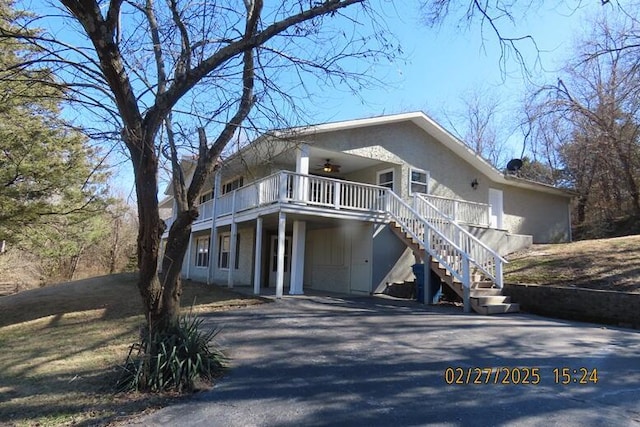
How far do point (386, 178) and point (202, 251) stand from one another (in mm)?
10992

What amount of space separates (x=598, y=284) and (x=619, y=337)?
333 cm

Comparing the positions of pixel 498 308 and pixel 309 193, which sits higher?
pixel 309 193

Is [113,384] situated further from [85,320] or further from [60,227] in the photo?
[60,227]

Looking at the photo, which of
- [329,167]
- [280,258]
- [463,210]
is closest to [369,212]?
[329,167]

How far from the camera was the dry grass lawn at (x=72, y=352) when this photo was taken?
4.69m

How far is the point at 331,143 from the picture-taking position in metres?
14.4

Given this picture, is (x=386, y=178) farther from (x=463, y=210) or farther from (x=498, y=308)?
Answer: (x=498, y=308)

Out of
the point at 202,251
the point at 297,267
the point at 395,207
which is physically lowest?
the point at 297,267

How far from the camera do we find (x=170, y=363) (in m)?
5.25

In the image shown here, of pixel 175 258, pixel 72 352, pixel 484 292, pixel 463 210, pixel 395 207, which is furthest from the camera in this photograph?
pixel 463 210

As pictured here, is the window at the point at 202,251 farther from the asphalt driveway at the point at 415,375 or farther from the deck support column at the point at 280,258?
the asphalt driveway at the point at 415,375

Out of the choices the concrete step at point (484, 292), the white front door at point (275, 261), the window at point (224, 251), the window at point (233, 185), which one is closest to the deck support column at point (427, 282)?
the concrete step at point (484, 292)

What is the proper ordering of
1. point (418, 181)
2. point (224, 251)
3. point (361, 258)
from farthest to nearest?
point (224, 251), point (418, 181), point (361, 258)

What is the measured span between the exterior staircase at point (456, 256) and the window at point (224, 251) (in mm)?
8437
